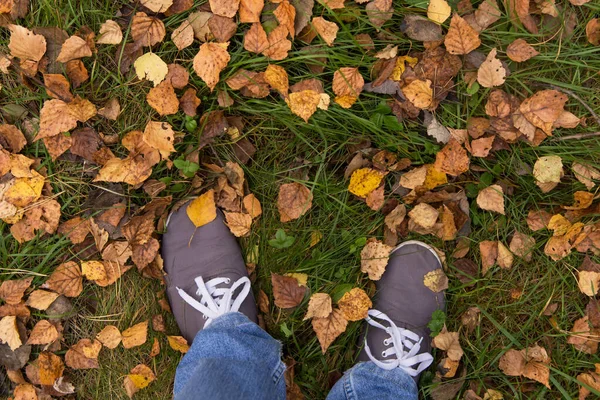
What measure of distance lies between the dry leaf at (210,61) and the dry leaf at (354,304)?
914mm

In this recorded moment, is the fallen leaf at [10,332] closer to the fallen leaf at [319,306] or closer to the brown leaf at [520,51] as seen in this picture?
the fallen leaf at [319,306]

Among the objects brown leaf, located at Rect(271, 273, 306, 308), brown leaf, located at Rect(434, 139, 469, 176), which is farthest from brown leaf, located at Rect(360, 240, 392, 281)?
brown leaf, located at Rect(434, 139, 469, 176)

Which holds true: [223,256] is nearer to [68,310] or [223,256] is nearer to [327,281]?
[327,281]

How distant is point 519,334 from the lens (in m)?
1.82

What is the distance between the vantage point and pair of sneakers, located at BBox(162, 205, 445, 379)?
1847 mm

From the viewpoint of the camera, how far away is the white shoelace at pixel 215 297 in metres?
1.83

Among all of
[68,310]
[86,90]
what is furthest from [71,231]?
[86,90]

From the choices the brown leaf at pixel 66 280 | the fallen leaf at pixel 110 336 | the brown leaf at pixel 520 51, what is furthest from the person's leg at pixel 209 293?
the brown leaf at pixel 520 51

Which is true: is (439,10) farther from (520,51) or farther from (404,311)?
(404,311)

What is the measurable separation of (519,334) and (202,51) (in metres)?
1.58

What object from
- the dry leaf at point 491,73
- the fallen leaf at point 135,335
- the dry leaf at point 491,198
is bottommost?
the fallen leaf at point 135,335

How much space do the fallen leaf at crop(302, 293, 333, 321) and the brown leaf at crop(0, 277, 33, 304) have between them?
1.07 metres

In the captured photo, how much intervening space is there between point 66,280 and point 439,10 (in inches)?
66.8

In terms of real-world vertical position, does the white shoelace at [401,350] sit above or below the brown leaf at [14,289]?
below
